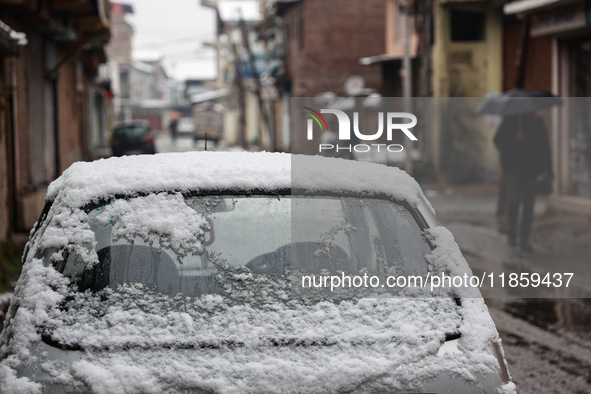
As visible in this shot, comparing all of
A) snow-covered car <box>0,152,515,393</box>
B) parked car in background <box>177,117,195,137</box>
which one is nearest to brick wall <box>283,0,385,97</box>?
snow-covered car <box>0,152,515,393</box>

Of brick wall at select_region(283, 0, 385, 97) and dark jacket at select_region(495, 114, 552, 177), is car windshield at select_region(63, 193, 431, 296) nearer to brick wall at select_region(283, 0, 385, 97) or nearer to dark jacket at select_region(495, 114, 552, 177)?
dark jacket at select_region(495, 114, 552, 177)

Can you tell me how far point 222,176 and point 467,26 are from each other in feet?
78.6

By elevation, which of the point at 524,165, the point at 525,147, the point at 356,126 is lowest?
the point at 524,165

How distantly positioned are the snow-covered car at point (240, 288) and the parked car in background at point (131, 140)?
3486cm

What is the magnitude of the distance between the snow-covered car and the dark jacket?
363 inches

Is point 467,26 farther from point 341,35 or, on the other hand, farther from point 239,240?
point 239,240

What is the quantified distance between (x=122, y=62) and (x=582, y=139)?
7741 centimetres

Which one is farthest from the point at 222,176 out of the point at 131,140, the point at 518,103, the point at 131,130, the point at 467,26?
the point at 131,130

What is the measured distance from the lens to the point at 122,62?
89812 millimetres

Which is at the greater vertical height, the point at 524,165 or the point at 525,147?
the point at 525,147

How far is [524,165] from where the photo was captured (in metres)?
12.0

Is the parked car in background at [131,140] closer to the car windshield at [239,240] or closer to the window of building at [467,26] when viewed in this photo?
the window of building at [467,26]

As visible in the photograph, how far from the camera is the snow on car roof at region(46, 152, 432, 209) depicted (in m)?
2.88

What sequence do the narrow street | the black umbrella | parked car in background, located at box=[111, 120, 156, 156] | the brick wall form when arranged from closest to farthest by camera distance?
the narrow street < the black umbrella < parked car in background, located at box=[111, 120, 156, 156] < the brick wall
